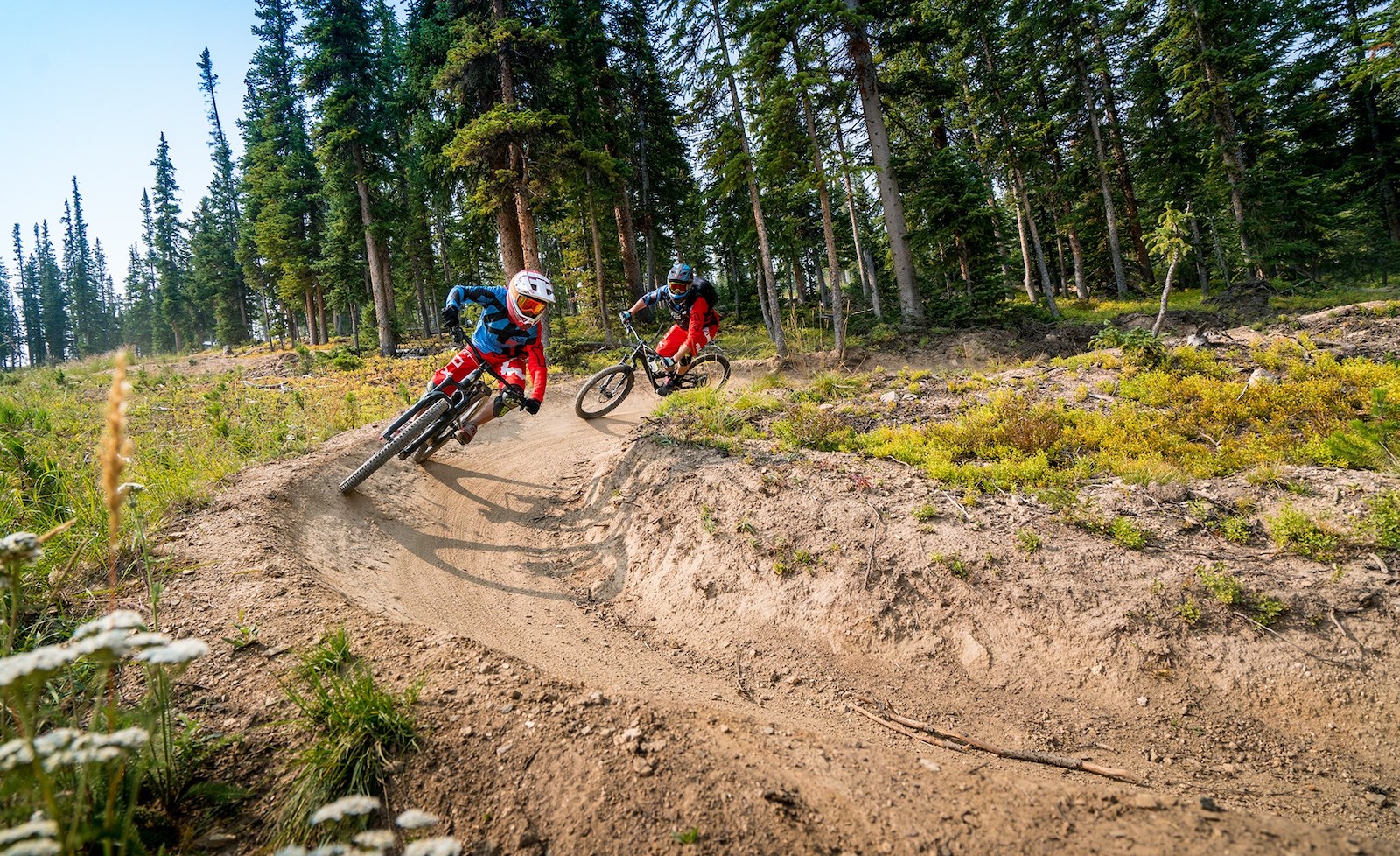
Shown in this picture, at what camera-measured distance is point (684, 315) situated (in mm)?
9633

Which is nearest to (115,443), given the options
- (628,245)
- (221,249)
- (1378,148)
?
(628,245)

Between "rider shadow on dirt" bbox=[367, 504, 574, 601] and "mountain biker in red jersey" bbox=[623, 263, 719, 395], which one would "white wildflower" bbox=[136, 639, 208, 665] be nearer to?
"rider shadow on dirt" bbox=[367, 504, 574, 601]

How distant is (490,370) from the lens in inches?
264

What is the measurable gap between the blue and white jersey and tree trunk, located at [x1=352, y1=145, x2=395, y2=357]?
68.8 feet

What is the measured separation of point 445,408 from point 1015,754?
248 inches

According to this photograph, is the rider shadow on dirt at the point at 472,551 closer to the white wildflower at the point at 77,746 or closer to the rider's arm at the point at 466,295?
the rider's arm at the point at 466,295

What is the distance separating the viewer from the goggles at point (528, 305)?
6.70 metres

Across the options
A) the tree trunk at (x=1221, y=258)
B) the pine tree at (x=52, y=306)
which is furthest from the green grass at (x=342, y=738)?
the pine tree at (x=52, y=306)

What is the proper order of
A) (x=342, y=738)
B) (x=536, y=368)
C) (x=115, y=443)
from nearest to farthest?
(x=115, y=443)
(x=342, y=738)
(x=536, y=368)

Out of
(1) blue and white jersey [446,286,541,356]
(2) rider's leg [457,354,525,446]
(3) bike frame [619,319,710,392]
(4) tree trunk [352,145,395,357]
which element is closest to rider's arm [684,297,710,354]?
(3) bike frame [619,319,710,392]

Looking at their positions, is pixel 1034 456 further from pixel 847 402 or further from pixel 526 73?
pixel 526 73

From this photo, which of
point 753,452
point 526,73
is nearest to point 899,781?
point 753,452

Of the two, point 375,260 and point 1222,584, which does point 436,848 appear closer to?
point 1222,584

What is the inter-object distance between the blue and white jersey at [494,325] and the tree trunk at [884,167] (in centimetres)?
1301
